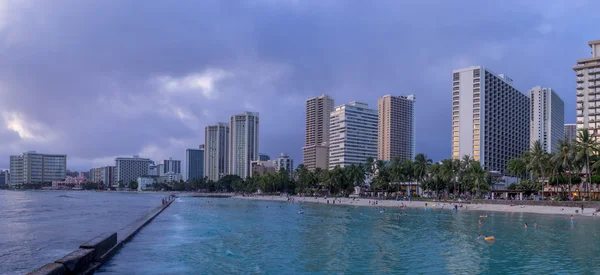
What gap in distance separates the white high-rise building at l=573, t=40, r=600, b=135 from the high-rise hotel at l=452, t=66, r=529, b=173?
85.3ft

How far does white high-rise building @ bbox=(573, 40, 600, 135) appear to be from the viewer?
131375mm

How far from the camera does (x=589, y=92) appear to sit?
Answer: 5236 inches

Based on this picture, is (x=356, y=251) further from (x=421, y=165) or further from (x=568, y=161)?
(x=421, y=165)

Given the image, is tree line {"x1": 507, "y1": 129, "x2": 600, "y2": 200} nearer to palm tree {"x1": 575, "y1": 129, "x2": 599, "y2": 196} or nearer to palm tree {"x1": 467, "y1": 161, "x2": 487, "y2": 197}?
palm tree {"x1": 575, "y1": 129, "x2": 599, "y2": 196}

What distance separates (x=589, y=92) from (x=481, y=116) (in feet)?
100.0

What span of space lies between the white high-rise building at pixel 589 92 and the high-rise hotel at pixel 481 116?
85.3 ft

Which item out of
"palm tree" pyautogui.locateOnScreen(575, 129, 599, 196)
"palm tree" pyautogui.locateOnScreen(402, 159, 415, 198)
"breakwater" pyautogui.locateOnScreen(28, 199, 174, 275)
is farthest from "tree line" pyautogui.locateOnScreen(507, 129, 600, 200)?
"breakwater" pyautogui.locateOnScreen(28, 199, 174, 275)

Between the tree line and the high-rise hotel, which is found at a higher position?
the high-rise hotel

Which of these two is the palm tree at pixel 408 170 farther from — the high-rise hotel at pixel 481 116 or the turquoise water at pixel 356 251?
the turquoise water at pixel 356 251

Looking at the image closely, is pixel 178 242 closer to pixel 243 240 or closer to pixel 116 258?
pixel 243 240

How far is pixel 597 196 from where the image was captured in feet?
313

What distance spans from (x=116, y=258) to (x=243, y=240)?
12.5 metres

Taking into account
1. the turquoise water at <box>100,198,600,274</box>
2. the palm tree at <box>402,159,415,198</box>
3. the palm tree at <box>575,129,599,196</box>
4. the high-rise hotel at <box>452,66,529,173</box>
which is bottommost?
the turquoise water at <box>100,198,600,274</box>

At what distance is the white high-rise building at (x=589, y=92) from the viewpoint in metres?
131
